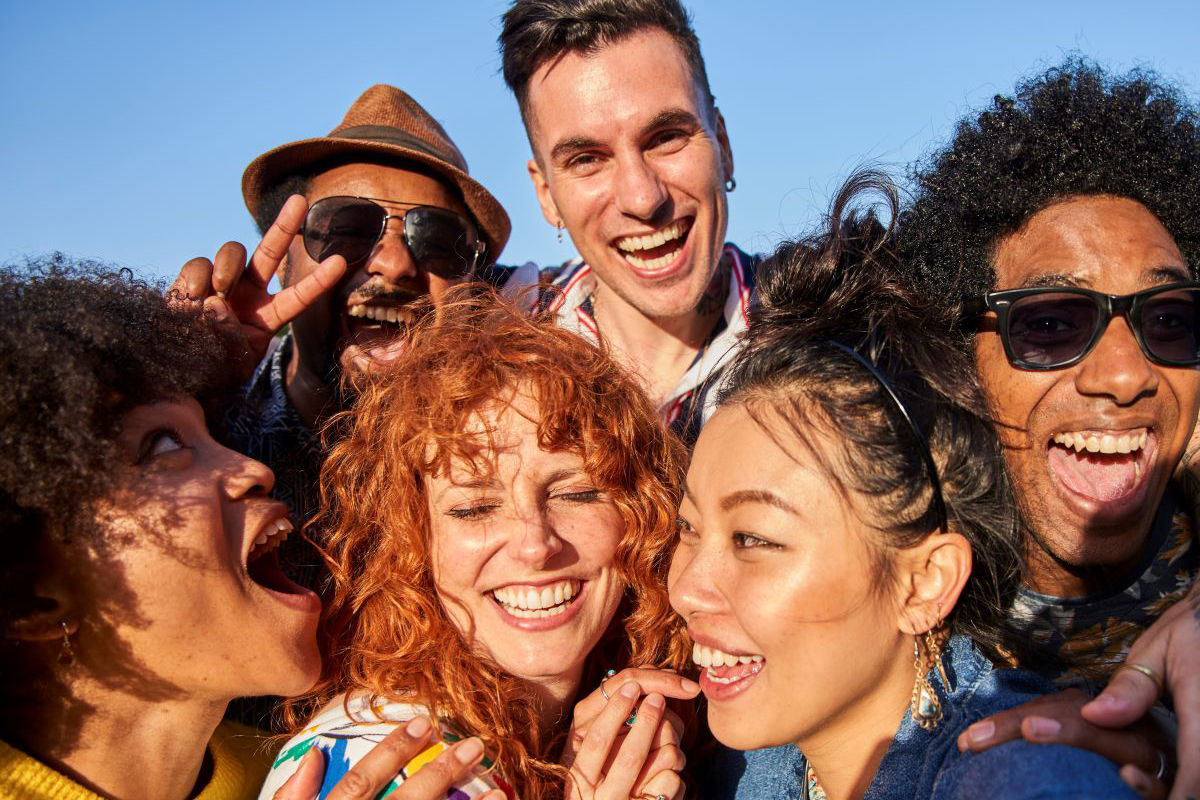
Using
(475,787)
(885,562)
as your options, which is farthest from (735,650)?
(475,787)

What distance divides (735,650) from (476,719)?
2.90 ft

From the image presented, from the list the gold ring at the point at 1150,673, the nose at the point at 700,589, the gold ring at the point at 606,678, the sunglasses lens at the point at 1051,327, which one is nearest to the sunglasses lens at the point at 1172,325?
the sunglasses lens at the point at 1051,327

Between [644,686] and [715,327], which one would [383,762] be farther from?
[715,327]

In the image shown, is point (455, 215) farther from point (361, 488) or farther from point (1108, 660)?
point (1108, 660)

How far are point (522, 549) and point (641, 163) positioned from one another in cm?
204

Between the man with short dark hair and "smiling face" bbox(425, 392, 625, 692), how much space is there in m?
1.11

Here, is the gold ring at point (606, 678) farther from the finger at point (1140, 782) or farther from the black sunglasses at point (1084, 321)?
the black sunglasses at point (1084, 321)

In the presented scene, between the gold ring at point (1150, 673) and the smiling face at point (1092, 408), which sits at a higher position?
the smiling face at point (1092, 408)

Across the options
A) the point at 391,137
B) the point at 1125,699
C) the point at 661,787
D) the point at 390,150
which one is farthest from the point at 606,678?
the point at 391,137

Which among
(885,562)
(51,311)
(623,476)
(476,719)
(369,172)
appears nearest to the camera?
(885,562)

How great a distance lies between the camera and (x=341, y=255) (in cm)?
437

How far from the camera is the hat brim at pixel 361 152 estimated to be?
457 centimetres

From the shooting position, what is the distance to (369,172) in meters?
4.62

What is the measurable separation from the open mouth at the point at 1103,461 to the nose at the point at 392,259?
114 inches
